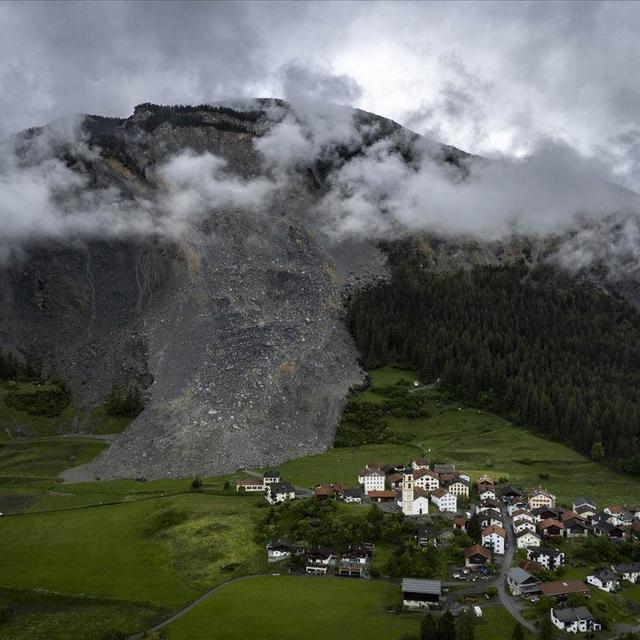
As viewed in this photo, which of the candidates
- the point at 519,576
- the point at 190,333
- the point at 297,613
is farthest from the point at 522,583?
the point at 190,333

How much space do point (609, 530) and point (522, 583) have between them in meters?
25.1

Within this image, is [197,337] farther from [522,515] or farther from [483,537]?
[483,537]

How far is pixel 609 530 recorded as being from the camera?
92.2 m

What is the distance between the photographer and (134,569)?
81.2 metres

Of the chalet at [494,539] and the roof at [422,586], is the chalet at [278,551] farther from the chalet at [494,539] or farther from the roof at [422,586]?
the chalet at [494,539]

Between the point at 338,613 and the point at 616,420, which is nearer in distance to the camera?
the point at 338,613

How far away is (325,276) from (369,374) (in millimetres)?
36045

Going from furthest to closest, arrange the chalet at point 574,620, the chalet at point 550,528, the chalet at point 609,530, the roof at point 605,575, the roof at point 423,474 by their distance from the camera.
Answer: the roof at point 423,474, the chalet at point 550,528, the chalet at point 609,530, the roof at point 605,575, the chalet at point 574,620

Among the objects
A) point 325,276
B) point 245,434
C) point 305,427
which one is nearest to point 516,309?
point 325,276

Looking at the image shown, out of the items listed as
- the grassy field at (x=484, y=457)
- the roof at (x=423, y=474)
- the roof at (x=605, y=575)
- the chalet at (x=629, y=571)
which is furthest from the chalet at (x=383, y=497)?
the chalet at (x=629, y=571)

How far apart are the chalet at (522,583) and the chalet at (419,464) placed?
39.7 metres

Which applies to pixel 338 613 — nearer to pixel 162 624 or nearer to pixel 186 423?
pixel 162 624

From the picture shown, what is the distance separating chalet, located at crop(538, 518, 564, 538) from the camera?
9231 cm

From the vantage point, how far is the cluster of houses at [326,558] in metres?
79.1
